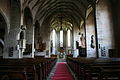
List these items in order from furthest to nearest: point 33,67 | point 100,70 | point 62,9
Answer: point 62,9 → point 33,67 → point 100,70

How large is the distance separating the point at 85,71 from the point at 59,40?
116 feet

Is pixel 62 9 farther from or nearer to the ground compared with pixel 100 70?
farther from the ground

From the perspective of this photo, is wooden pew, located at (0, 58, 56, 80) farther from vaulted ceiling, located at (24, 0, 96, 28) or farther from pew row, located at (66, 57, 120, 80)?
vaulted ceiling, located at (24, 0, 96, 28)

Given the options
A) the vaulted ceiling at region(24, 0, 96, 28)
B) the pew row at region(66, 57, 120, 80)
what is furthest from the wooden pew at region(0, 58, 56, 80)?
the vaulted ceiling at region(24, 0, 96, 28)

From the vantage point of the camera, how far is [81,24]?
2400 cm

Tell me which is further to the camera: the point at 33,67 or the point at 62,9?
the point at 62,9

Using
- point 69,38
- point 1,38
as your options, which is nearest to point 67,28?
point 69,38

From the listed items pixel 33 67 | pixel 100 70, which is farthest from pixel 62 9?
pixel 100 70

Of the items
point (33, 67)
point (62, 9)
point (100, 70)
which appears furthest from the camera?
point (62, 9)

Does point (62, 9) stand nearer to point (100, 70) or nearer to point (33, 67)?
point (33, 67)

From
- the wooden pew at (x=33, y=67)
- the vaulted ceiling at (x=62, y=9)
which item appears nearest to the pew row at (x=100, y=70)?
the wooden pew at (x=33, y=67)

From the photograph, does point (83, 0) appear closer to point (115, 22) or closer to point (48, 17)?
point (115, 22)

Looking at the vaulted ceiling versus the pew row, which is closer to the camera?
the pew row

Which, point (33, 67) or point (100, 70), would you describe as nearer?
point (100, 70)
